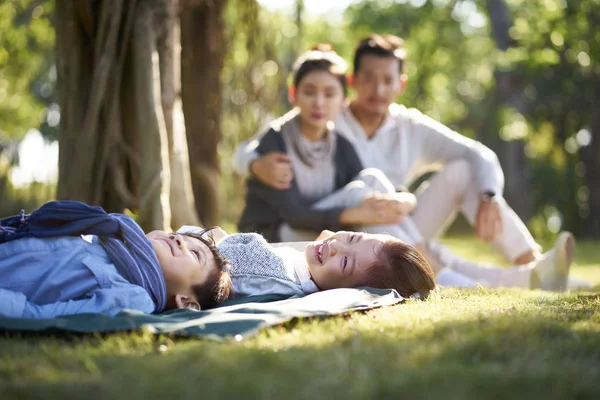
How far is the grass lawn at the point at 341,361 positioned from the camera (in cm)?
154

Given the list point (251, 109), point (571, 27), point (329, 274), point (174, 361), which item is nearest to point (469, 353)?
point (174, 361)

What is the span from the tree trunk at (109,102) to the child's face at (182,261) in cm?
185

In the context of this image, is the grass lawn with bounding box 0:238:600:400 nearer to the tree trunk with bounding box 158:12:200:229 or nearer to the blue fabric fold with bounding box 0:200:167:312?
the blue fabric fold with bounding box 0:200:167:312

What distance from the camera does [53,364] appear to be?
1799 millimetres

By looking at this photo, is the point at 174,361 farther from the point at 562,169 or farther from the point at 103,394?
the point at 562,169

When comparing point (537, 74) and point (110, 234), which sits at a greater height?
point (537, 74)

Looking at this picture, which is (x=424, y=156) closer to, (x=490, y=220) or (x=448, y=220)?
(x=448, y=220)

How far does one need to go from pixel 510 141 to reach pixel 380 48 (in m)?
10.9

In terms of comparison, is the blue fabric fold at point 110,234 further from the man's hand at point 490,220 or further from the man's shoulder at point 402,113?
the man's shoulder at point 402,113

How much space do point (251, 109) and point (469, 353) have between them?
15.7ft

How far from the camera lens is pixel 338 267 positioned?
296 cm

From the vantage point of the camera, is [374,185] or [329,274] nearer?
[329,274]

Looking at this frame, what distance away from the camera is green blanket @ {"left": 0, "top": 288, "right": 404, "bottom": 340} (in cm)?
210

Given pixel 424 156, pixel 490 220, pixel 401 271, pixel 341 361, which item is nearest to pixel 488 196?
pixel 490 220
